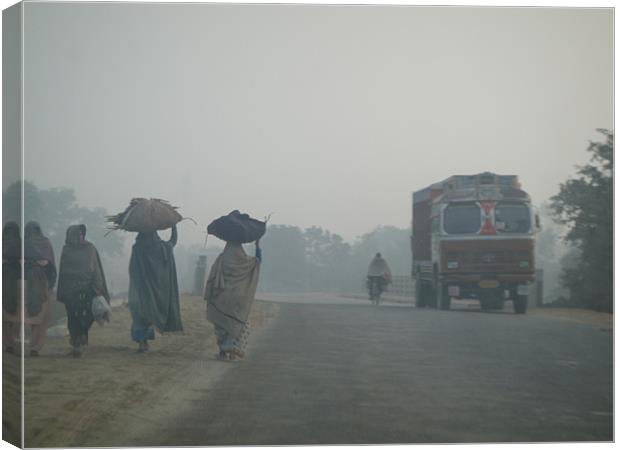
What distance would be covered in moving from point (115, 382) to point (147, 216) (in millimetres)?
1708

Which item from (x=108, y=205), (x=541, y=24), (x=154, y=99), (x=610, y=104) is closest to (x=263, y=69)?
(x=154, y=99)

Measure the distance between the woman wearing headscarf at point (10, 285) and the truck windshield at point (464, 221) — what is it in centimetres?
477

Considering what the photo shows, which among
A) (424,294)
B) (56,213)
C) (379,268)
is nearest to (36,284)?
(56,213)

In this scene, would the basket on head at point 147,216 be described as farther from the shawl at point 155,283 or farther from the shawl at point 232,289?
the shawl at point 232,289

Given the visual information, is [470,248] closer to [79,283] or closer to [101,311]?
[101,311]

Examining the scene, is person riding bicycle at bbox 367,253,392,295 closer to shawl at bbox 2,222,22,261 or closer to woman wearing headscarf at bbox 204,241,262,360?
woman wearing headscarf at bbox 204,241,262,360

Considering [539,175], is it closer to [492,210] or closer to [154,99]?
[492,210]

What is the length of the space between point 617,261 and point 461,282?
179 centimetres

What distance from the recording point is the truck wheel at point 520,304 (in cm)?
1070

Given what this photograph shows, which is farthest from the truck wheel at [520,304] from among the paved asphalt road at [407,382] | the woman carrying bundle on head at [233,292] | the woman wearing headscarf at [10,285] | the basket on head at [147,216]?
the woman wearing headscarf at [10,285]

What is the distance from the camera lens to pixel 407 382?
388 inches

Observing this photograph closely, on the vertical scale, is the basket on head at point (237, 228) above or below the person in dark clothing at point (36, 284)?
above

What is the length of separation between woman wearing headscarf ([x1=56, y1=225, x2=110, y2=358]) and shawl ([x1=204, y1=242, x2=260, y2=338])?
111 centimetres

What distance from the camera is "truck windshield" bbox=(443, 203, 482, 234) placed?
11.4 metres
